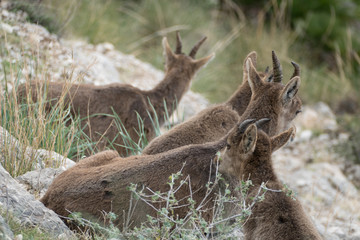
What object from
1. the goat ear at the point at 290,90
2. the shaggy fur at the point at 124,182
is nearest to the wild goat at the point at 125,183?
the shaggy fur at the point at 124,182

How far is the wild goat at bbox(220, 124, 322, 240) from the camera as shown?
4688 millimetres

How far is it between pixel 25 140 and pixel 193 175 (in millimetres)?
1653

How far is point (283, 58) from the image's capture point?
14719 mm

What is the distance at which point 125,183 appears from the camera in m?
4.74

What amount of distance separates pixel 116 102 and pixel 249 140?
3051 millimetres

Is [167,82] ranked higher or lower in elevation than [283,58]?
higher

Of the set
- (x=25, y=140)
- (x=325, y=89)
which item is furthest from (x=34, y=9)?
(x=325, y=89)

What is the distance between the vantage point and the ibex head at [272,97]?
19.7ft

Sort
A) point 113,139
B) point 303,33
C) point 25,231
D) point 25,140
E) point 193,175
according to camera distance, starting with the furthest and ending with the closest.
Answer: point 303,33
point 113,139
point 25,140
point 193,175
point 25,231

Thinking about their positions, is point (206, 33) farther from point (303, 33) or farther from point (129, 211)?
point (129, 211)

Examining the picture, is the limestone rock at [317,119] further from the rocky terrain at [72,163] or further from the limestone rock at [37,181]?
the limestone rock at [37,181]

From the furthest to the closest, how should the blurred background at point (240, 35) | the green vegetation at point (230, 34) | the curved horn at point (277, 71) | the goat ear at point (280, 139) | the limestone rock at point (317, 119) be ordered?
the green vegetation at point (230, 34), the blurred background at point (240, 35), the limestone rock at point (317, 119), the curved horn at point (277, 71), the goat ear at point (280, 139)

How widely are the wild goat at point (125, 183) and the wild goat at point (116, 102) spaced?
6.13 feet

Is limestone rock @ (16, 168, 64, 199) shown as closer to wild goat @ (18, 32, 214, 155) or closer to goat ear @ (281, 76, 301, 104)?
wild goat @ (18, 32, 214, 155)
